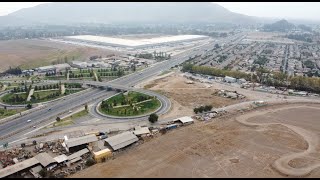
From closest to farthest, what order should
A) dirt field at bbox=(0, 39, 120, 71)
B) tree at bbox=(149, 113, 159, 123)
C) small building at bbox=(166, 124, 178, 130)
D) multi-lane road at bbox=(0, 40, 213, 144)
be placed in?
small building at bbox=(166, 124, 178, 130) → multi-lane road at bbox=(0, 40, 213, 144) → tree at bbox=(149, 113, 159, 123) → dirt field at bbox=(0, 39, 120, 71)

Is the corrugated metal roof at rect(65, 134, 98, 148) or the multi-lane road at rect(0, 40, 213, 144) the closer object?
the corrugated metal roof at rect(65, 134, 98, 148)

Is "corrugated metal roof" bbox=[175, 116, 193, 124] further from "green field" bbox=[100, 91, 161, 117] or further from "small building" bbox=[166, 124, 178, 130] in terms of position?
"green field" bbox=[100, 91, 161, 117]

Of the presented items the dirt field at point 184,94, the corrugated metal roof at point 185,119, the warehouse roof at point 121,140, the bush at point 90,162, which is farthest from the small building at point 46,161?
the dirt field at point 184,94

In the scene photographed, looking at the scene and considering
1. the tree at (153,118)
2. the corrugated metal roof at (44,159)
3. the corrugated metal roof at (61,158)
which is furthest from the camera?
the tree at (153,118)

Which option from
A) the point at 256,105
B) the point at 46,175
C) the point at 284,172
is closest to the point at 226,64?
the point at 256,105

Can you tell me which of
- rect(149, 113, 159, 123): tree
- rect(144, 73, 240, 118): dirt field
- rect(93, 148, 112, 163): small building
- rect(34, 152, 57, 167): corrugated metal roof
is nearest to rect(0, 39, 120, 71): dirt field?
rect(144, 73, 240, 118): dirt field

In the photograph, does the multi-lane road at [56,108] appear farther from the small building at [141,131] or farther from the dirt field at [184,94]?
the small building at [141,131]
